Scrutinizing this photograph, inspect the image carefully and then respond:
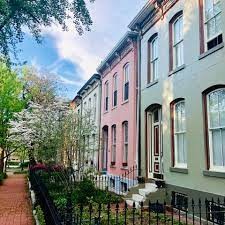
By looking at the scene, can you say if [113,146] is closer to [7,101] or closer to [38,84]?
[7,101]

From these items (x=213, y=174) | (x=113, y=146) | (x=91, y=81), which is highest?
(x=91, y=81)

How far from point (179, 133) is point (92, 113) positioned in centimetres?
1321

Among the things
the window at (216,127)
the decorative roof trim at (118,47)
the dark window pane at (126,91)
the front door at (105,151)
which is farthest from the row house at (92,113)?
the window at (216,127)

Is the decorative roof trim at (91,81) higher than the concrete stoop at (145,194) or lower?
higher

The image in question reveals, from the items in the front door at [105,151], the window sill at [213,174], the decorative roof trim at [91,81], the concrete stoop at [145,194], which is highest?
the decorative roof trim at [91,81]

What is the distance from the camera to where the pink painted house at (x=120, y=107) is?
621 inches

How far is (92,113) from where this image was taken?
23.7 meters

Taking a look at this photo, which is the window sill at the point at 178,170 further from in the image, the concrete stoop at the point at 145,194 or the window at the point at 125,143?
the window at the point at 125,143

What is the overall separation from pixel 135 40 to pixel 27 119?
12.0 metres

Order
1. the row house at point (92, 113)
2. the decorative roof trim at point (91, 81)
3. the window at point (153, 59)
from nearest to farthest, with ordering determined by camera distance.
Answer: the window at point (153, 59) → the row house at point (92, 113) → the decorative roof trim at point (91, 81)

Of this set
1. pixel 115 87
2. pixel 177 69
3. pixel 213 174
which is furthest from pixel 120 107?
pixel 213 174

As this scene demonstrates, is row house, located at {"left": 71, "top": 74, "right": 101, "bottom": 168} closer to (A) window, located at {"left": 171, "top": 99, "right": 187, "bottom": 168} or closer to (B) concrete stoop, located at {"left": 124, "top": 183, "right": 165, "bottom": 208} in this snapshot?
(B) concrete stoop, located at {"left": 124, "top": 183, "right": 165, "bottom": 208}

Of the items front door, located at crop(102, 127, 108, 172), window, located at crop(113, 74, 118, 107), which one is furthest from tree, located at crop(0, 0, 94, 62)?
front door, located at crop(102, 127, 108, 172)

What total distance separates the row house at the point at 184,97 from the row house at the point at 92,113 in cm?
491
